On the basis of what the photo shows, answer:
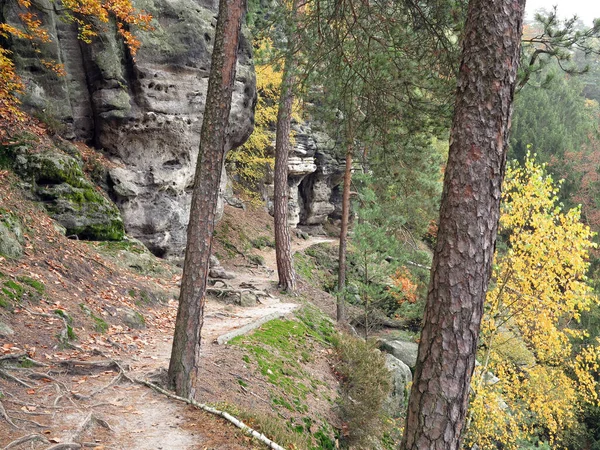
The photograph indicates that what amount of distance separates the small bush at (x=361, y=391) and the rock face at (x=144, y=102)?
278 inches

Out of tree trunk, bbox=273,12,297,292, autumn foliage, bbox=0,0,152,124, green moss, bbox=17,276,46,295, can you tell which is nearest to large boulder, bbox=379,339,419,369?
tree trunk, bbox=273,12,297,292

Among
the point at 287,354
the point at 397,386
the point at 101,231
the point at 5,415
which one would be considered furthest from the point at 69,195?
the point at 397,386

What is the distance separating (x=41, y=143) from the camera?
9.94m

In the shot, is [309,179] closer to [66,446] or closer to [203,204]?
[203,204]

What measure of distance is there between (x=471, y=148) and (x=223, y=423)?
3609 mm

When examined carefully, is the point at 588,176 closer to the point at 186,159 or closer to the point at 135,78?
the point at 186,159

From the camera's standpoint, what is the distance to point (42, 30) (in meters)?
9.98

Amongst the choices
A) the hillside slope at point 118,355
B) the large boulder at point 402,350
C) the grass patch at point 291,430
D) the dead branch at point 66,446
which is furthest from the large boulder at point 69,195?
the large boulder at point 402,350

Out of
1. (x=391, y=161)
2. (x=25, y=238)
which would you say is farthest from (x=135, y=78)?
(x=391, y=161)

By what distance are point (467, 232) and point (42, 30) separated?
11477 millimetres

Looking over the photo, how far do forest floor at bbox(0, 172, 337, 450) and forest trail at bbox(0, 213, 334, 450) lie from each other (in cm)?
1

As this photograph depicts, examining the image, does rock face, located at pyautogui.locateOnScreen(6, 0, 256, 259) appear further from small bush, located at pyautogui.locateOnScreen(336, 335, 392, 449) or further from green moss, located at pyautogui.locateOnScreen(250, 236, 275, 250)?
small bush, located at pyautogui.locateOnScreen(336, 335, 392, 449)

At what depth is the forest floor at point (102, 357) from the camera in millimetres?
3832

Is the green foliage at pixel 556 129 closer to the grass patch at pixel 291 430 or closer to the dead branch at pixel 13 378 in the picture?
the grass patch at pixel 291 430
